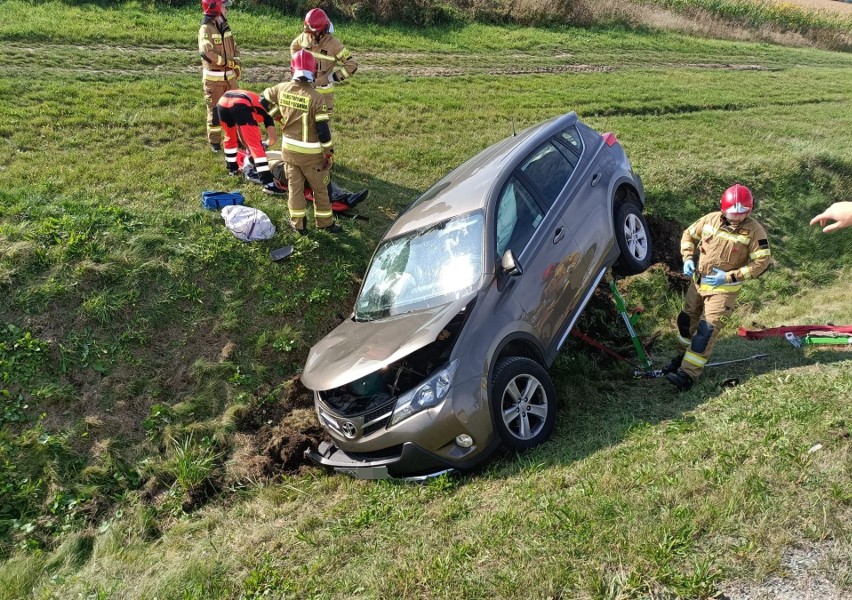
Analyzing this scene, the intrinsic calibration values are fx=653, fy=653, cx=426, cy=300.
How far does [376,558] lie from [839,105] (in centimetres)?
1724

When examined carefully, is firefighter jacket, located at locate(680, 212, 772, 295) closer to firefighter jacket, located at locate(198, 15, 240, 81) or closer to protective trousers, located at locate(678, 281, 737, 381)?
protective trousers, located at locate(678, 281, 737, 381)

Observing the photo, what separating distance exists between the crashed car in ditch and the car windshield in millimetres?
12

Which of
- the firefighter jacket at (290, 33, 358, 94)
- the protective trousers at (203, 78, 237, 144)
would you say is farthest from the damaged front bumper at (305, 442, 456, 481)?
the protective trousers at (203, 78, 237, 144)

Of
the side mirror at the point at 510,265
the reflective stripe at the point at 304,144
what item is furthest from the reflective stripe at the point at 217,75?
the side mirror at the point at 510,265

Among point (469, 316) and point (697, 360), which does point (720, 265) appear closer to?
point (697, 360)

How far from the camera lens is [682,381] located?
5.84 metres

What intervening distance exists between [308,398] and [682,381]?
11.4ft

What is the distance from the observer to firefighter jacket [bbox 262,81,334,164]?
7.04m

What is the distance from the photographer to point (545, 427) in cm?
504

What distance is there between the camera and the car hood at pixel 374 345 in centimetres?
473

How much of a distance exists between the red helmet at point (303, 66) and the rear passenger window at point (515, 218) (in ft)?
8.79

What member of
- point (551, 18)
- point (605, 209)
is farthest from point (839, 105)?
point (605, 209)

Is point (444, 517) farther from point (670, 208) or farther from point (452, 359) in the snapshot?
point (670, 208)

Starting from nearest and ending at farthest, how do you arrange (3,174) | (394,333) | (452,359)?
(452,359) < (394,333) < (3,174)
